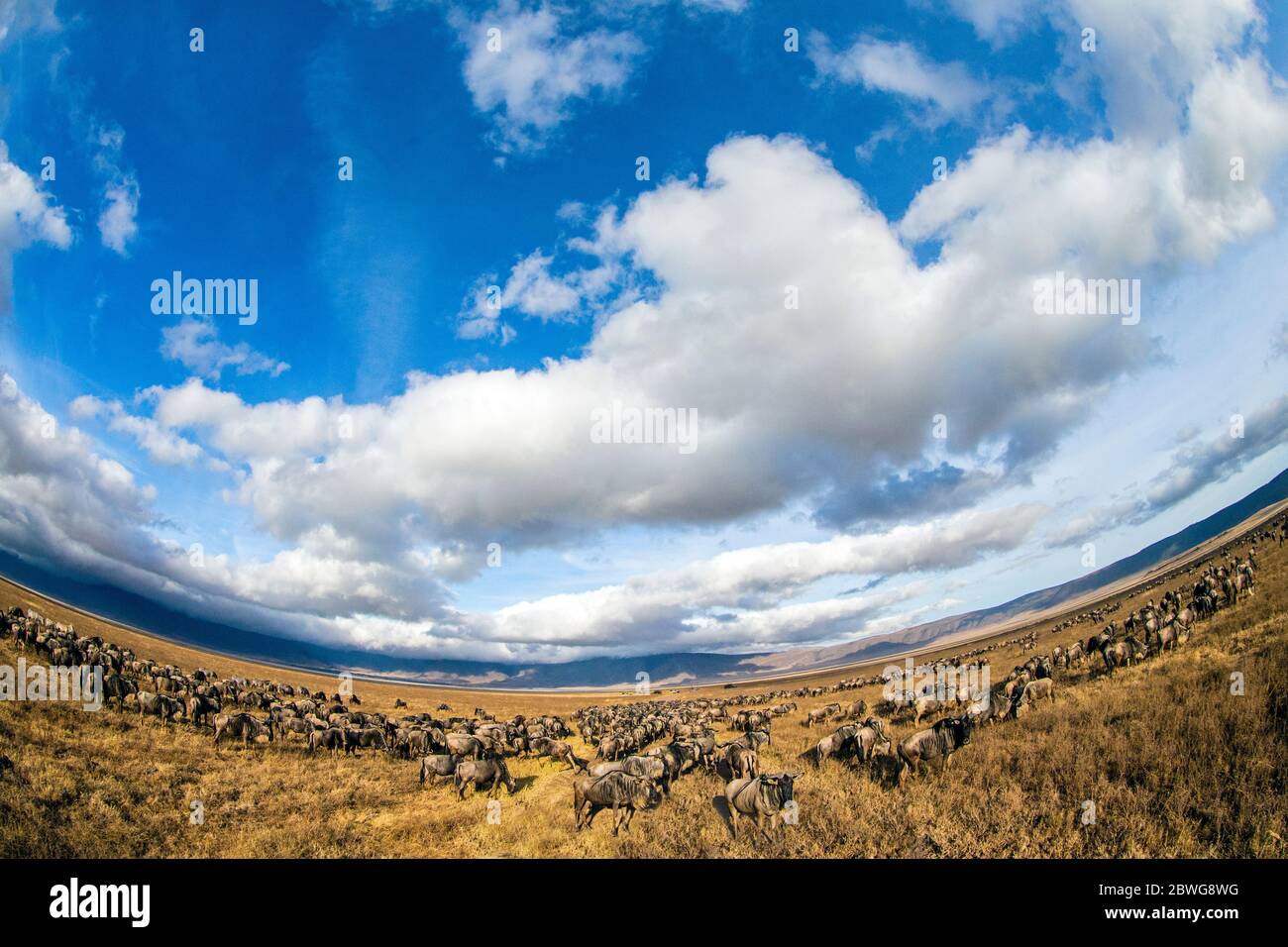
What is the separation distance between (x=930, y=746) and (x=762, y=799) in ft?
22.4

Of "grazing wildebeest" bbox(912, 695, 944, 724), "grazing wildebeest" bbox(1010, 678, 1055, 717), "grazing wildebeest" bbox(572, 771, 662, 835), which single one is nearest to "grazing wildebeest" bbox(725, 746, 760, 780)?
"grazing wildebeest" bbox(572, 771, 662, 835)

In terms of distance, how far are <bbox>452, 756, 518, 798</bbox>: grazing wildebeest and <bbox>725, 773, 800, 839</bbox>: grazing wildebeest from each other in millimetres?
11711

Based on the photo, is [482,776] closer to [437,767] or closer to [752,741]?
[437,767]

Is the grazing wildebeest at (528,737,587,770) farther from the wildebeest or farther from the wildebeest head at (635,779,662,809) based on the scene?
the wildebeest head at (635,779,662,809)

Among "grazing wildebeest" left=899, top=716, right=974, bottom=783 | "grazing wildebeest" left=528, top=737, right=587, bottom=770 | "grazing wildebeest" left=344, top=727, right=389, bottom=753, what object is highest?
"grazing wildebeest" left=899, top=716, right=974, bottom=783

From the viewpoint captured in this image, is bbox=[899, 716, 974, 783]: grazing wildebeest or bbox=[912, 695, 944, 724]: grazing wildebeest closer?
bbox=[899, 716, 974, 783]: grazing wildebeest

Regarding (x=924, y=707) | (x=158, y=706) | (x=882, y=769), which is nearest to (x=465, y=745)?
(x=158, y=706)

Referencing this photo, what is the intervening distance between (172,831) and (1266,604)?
154 feet

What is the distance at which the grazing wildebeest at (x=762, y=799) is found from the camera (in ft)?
44.2

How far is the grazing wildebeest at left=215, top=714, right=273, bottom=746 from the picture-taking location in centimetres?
2569

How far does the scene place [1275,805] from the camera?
30.4 ft

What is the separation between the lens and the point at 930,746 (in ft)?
52.4

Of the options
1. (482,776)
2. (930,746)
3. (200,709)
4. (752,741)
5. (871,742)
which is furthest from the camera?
(200,709)
